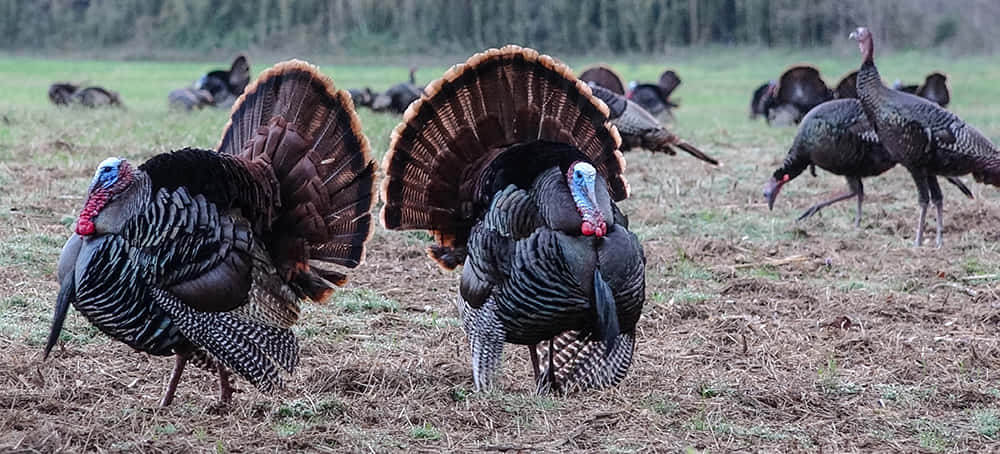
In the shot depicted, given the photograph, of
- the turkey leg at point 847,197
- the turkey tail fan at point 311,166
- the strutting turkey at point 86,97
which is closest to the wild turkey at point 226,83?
the strutting turkey at point 86,97

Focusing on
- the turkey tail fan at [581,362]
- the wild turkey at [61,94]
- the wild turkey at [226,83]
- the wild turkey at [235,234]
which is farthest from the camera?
the wild turkey at [226,83]

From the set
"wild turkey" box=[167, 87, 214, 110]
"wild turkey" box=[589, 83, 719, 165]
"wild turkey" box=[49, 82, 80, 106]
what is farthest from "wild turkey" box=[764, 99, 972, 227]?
"wild turkey" box=[49, 82, 80, 106]

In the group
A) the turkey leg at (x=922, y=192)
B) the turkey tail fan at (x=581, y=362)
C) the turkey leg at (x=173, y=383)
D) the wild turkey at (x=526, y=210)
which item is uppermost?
the wild turkey at (x=526, y=210)

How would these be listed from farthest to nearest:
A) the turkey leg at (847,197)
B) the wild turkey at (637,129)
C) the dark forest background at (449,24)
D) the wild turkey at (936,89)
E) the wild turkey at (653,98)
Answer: the dark forest background at (449,24)
the wild turkey at (653,98)
the wild turkey at (936,89)
the wild turkey at (637,129)
the turkey leg at (847,197)

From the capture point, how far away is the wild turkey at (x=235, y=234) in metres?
3.88

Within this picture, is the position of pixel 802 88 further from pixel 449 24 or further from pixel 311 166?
pixel 449 24

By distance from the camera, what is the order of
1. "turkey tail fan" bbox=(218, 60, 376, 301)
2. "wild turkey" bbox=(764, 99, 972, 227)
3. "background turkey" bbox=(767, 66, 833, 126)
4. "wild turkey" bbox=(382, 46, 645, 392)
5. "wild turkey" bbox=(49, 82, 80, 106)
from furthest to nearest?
1. "wild turkey" bbox=(49, 82, 80, 106)
2. "background turkey" bbox=(767, 66, 833, 126)
3. "wild turkey" bbox=(764, 99, 972, 227)
4. "turkey tail fan" bbox=(218, 60, 376, 301)
5. "wild turkey" bbox=(382, 46, 645, 392)

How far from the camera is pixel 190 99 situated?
15945 mm

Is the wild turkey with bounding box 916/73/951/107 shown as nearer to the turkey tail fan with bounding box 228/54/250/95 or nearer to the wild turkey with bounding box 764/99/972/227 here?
the wild turkey with bounding box 764/99/972/227

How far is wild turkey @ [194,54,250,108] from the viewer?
16.9 m

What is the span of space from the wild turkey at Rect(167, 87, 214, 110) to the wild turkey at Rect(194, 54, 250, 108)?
226mm

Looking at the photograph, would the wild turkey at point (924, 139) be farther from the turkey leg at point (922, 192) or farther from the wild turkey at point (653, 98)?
the wild turkey at point (653, 98)

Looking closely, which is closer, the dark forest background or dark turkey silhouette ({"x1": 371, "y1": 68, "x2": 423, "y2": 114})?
dark turkey silhouette ({"x1": 371, "y1": 68, "x2": 423, "y2": 114})

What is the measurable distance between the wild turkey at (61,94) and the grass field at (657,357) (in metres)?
7.11
